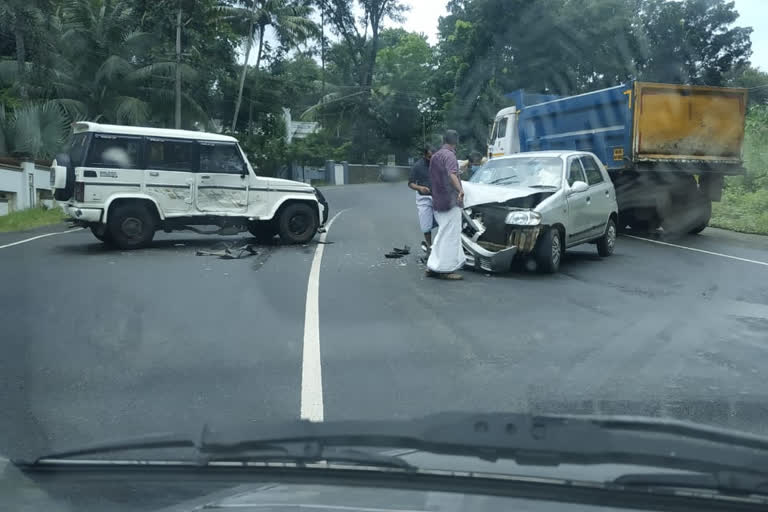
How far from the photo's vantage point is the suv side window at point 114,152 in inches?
502

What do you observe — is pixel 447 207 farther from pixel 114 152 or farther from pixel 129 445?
pixel 129 445

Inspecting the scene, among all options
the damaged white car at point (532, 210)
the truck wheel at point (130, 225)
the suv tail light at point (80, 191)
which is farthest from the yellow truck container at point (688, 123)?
the suv tail light at point (80, 191)

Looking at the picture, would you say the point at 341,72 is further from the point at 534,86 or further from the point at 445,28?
the point at 534,86

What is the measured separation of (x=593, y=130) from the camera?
17125 millimetres

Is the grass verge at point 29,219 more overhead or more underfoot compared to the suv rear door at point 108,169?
more underfoot

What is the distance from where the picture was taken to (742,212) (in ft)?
69.5

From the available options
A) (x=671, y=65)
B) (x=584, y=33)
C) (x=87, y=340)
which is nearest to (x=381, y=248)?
(x=87, y=340)

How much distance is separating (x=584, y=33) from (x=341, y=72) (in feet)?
115

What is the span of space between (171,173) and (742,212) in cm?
1533

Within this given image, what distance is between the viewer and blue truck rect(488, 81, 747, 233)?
16.0 meters

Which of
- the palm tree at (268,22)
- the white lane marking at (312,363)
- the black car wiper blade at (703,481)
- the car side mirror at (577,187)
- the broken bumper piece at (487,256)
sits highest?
the palm tree at (268,22)

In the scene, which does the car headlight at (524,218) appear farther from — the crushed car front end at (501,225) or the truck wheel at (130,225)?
the truck wheel at (130,225)

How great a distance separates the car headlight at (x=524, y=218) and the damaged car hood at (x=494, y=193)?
1.20ft

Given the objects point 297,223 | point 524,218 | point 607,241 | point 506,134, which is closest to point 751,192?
point 506,134
